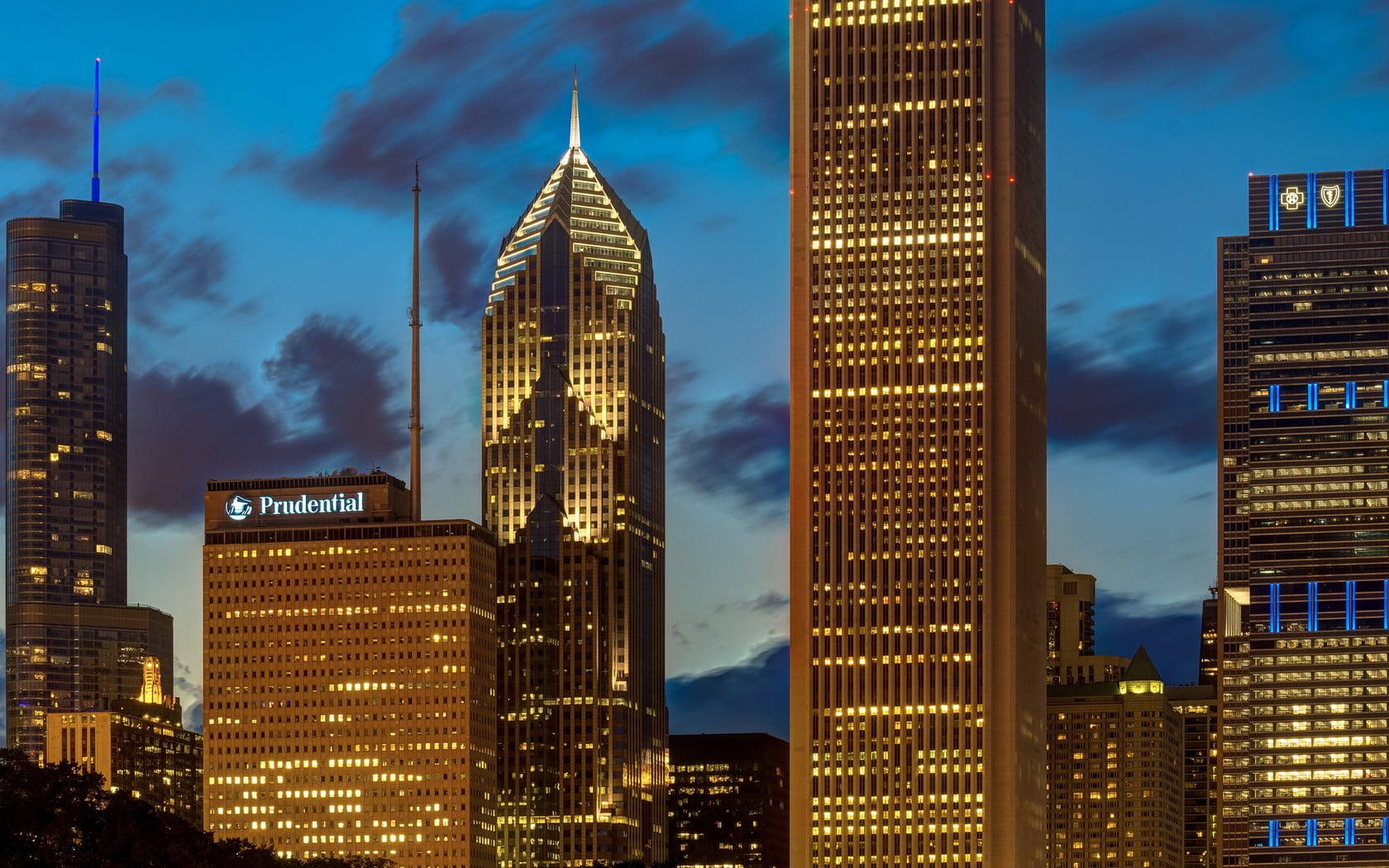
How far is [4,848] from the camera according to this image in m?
178

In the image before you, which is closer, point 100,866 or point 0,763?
point 100,866

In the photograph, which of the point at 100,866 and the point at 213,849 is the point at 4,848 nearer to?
the point at 100,866

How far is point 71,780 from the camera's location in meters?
190

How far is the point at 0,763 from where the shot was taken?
195 meters

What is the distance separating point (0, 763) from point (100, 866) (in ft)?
53.0

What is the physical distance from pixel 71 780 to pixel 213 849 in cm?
1305

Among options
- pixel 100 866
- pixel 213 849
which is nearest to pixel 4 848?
pixel 100 866

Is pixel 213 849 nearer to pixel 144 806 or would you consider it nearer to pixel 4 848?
pixel 144 806

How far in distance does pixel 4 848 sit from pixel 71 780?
40.7 feet

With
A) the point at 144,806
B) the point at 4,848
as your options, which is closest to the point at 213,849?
the point at 144,806

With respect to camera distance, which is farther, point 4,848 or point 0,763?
point 0,763

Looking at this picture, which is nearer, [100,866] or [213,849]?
[100,866]

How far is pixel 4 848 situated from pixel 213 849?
22.9 m

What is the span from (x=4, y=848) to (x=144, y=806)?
19.0 metres
